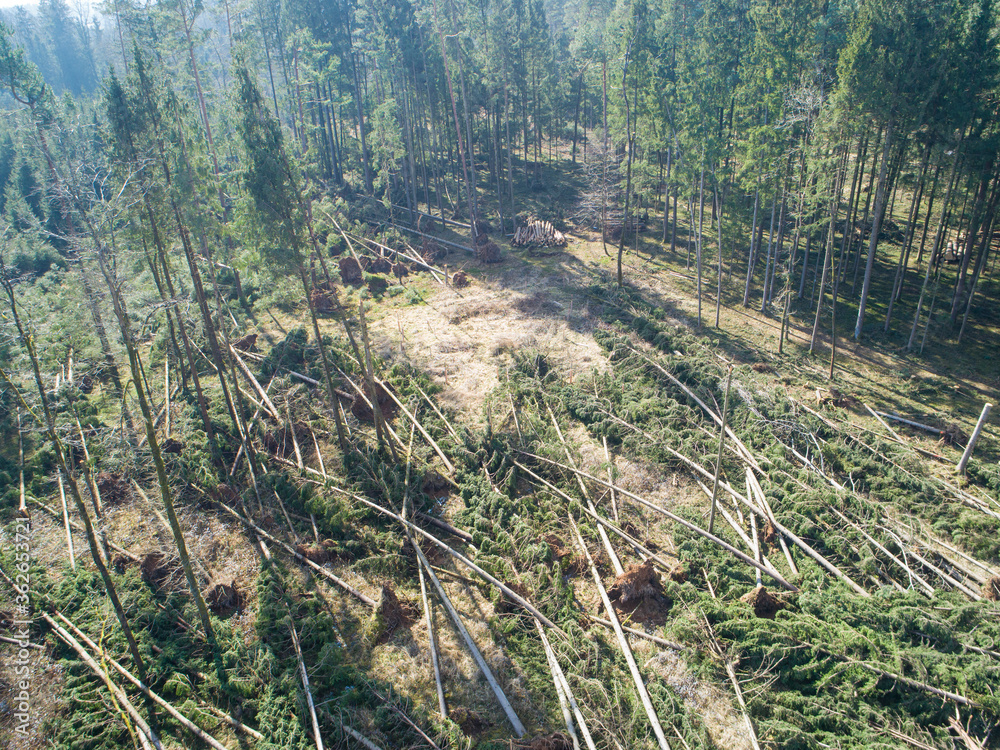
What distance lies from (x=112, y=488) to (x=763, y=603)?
50.2 ft

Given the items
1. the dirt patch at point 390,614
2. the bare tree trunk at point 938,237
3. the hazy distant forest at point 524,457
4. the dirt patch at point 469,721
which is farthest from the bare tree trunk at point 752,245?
the dirt patch at point 469,721

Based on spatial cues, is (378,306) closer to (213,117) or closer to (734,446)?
(734,446)

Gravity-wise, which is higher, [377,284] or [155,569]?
[377,284]

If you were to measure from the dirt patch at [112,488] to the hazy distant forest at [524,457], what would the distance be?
112mm

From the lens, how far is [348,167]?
41531mm

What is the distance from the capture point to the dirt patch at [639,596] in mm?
10648

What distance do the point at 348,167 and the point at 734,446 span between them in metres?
36.3

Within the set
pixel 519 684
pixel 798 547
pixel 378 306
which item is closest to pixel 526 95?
pixel 378 306

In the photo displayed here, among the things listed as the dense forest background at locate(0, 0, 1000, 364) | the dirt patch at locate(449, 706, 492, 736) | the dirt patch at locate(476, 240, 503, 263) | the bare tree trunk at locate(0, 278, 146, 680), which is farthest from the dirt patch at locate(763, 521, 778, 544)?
the dirt patch at locate(476, 240, 503, 263)

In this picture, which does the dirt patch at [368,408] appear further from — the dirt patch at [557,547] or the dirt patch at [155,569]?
the dirt patch at [557,547]

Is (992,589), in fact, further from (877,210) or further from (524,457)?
(877,210)

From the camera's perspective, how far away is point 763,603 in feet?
33.4

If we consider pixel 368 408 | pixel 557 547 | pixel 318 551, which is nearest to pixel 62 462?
pixel 318 551

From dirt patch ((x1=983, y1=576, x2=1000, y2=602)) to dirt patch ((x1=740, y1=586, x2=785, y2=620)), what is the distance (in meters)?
3.78
